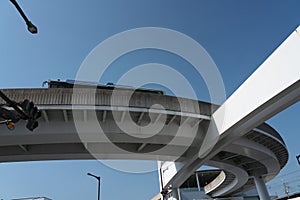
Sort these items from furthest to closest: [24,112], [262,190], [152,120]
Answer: [262,190] → [152,120] → [24,112]

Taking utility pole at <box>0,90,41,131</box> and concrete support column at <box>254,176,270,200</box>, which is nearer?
utility pole at <box>0,90,41,131</box>

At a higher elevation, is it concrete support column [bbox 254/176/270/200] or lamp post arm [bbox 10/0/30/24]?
lamp post arm [bbox 10/0/30/24]

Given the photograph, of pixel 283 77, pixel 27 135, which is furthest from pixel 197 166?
pixel 27 135

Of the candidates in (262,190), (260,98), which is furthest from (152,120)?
(262,190)

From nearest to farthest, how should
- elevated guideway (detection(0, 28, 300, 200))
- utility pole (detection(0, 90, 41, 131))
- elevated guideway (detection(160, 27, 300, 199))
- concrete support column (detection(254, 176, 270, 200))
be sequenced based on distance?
utility pole (detection(0, 90, 41, 131)), elevated guideway (detection(160, 27, 300, 199)), elevated guideway (detection(0, 28, 300, 200)), concrete support column (detection(254, 176, 270, 200))

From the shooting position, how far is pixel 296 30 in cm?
707

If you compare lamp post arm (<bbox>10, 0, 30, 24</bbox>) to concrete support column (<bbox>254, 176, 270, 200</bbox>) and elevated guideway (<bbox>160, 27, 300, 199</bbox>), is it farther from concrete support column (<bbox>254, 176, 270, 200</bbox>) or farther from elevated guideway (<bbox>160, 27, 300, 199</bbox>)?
concrete support column (<bbox>254, 176, 270, 200</bbox>)

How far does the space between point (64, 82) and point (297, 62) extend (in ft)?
64.6

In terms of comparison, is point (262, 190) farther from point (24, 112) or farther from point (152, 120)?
point (24, 112)

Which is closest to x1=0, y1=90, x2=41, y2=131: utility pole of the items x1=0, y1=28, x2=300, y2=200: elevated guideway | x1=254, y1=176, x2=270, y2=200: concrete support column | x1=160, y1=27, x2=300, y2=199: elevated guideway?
x1=0, y1=28, x2=300, y2=200: elevated guideway

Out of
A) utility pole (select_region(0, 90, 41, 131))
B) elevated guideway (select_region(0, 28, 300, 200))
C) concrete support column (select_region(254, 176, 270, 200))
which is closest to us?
utility pole (select_region(0, 90, 41, 131))

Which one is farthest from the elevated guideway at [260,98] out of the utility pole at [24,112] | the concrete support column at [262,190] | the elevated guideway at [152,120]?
the concrete support column at [262,190]

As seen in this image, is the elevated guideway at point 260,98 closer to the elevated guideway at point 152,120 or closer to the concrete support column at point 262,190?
the elevated guideway at point 152,120

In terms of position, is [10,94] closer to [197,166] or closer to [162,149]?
[162,149]
